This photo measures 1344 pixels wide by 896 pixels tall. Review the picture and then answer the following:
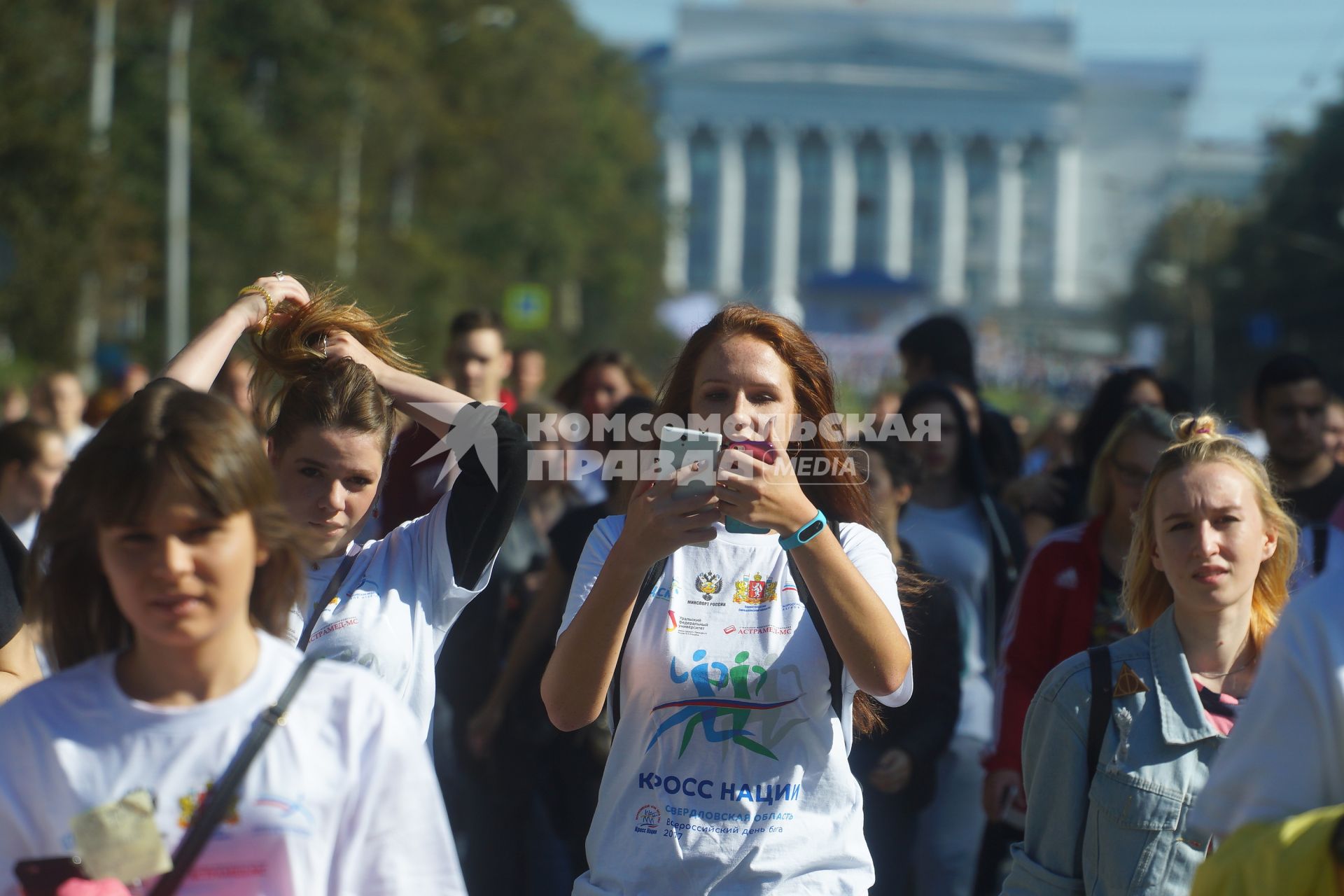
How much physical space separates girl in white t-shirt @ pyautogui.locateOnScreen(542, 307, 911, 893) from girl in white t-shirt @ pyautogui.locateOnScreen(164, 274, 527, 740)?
0.30m

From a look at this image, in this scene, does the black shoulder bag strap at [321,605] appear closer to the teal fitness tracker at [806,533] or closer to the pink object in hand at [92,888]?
the teal fitness tracker at [806,533]

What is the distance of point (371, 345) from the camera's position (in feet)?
11.6

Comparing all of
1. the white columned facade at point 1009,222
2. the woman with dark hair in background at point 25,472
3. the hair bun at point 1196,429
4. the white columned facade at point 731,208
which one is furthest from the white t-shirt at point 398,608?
the white columned facade at point 1009,222

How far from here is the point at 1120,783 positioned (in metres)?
3.11

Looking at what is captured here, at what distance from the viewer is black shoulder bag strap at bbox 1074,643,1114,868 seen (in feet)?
10.3

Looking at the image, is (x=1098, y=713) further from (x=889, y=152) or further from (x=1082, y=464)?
(x=889, y=152)

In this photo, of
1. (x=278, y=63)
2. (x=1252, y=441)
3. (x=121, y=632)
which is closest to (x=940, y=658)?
(x=121, y=632)

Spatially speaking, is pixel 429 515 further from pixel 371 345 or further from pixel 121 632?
pixel 121 632

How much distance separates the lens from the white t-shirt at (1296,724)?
218 centimetres

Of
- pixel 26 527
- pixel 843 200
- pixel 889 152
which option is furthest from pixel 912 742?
pixel 889 152

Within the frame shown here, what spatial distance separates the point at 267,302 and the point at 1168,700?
1772mm

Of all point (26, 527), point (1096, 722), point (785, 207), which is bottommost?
point (1096, 722)

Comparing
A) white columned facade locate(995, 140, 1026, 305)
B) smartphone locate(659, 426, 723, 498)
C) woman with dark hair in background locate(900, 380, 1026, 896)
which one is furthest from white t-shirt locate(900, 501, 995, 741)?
white columned facade locate(995, 140, 1026, 305)

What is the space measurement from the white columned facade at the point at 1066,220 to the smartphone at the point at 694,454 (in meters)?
105
